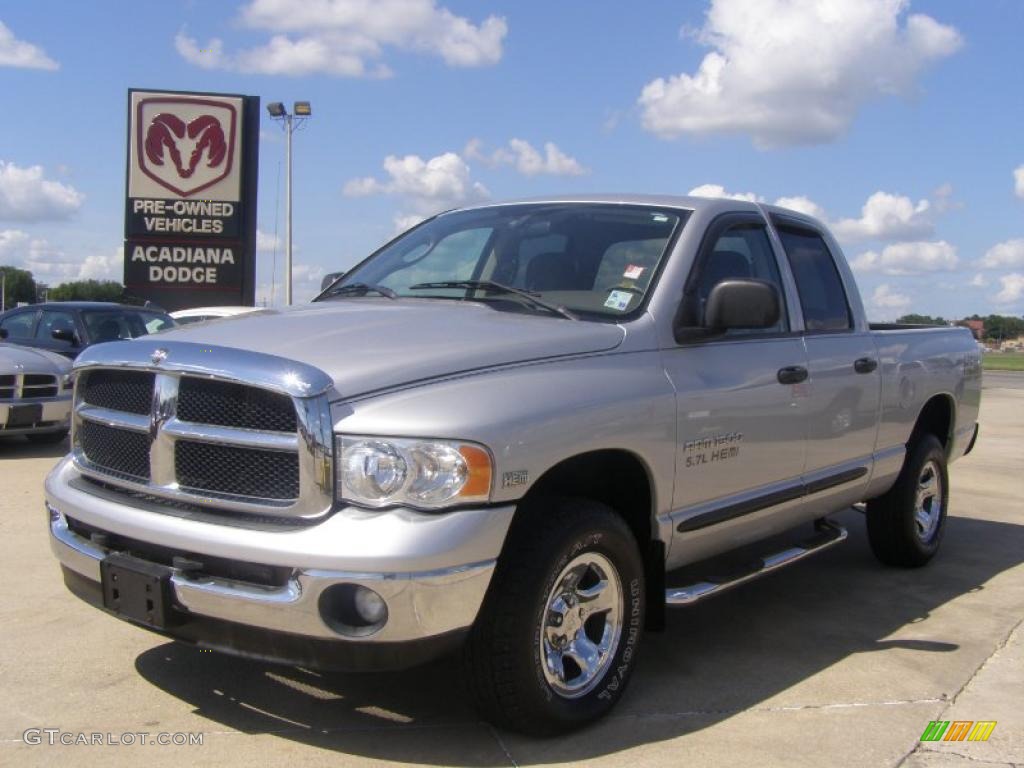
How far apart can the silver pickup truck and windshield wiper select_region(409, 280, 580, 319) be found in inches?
0.5

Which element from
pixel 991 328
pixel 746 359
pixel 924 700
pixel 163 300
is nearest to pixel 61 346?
pixel 163 300

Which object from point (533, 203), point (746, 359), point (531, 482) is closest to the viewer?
point (531, 482)

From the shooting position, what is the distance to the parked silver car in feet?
33.5

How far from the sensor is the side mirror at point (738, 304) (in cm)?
413

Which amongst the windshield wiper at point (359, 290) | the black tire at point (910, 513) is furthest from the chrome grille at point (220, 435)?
the black tire at point (910, 513)

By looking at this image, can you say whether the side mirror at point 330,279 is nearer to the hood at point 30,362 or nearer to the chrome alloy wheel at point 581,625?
the chrome alloy wheel at point 581,625

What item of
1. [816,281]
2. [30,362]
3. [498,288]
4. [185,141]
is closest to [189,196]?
[185,141]

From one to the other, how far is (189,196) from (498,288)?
1744 cm

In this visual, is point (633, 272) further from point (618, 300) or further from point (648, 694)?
point (648, 694)

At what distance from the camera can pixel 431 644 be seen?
3164 mm

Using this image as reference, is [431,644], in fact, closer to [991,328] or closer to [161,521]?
[161,521]

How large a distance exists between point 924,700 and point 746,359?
1531mm

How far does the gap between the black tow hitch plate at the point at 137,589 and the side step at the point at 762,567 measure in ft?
6.07

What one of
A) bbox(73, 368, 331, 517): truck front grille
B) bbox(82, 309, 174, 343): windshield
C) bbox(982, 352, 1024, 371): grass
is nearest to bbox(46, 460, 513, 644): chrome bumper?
bbox(73, 368, 331, 517): truck front grille
